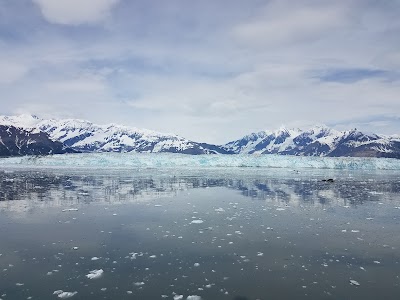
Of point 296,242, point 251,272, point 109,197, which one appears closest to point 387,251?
point 296,242

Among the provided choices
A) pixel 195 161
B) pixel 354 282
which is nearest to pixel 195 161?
pixel 195 161

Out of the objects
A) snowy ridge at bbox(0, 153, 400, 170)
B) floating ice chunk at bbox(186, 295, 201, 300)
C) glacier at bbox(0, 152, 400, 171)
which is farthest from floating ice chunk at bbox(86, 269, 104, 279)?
glacier at bbox(0, 152, 400, 171)

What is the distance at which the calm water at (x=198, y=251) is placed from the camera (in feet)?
25.3

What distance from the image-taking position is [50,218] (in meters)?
15.1

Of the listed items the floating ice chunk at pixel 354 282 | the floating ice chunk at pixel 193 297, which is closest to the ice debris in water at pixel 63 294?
the floating ice chunk at pixel 193 297

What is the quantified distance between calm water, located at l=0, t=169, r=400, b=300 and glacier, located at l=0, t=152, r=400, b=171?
56003 mm

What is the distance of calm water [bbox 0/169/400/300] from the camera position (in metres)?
7.71

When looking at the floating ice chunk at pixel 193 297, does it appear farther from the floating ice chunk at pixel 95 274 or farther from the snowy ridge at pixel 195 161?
the snowy ridge at pixel 195 161

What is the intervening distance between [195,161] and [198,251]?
6711 centimetres

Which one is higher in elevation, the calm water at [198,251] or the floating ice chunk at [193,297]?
the calm water at [198,251]

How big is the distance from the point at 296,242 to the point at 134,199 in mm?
12372

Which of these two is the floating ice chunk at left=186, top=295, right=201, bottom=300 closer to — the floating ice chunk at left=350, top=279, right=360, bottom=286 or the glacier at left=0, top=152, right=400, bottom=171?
the floating ice chunk at left=350, top=279, right=360, bottom=286

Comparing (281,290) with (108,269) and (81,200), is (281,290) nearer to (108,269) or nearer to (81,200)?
(108,269)

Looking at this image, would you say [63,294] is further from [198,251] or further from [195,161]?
[195,161]
